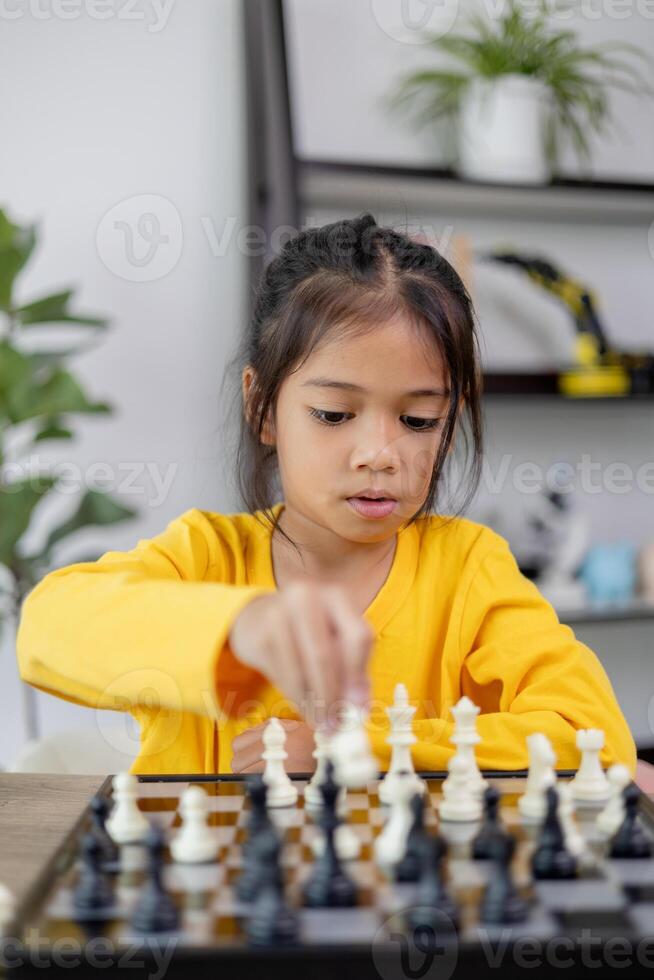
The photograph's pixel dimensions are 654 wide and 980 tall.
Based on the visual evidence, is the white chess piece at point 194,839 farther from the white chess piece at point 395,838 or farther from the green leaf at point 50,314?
the green leaf at point 50,314

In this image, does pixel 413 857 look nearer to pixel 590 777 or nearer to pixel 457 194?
pixel 590 777

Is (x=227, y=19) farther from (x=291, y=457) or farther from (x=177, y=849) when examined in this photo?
(x=177, y=849)

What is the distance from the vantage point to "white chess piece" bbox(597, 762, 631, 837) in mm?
799

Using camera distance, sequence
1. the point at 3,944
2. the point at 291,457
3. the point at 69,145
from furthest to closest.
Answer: the point at 69,145 → the point at 291,457 → the point at 3,944

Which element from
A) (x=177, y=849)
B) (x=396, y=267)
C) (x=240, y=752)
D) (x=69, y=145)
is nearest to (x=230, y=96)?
(x=69, y=145)

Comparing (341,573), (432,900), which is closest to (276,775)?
(432,900)

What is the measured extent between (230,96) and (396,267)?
2033 millimetres

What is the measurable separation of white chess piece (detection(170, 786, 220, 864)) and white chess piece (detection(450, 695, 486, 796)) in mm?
227

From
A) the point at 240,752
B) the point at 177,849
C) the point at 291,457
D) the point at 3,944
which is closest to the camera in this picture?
the point at 3,944

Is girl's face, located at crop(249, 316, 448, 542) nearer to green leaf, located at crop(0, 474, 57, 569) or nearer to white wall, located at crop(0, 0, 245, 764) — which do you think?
green leaf, located at crop(0, 474, 57, 569)

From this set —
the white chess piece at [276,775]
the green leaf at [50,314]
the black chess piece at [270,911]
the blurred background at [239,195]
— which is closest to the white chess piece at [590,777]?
the white chess piece at [276,775]

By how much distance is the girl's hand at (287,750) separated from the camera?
106 centimetres

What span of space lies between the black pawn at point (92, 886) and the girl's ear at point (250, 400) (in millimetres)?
712

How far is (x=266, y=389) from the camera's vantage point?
1303mm
